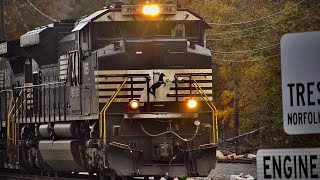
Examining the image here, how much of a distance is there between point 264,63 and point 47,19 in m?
23.1

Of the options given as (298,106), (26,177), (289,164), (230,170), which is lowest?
(230,170)

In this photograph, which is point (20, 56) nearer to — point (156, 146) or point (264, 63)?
point (156, 146)

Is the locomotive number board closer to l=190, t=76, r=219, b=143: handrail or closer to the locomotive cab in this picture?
the locomotive cab

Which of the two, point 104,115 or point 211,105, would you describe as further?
point 211,105

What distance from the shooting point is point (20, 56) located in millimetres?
21359

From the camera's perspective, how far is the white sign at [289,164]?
128 inches

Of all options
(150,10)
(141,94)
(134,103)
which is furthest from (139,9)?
(134,103)

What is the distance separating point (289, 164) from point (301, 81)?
37cm

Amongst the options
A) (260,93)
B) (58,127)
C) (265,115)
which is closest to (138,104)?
(58,127)

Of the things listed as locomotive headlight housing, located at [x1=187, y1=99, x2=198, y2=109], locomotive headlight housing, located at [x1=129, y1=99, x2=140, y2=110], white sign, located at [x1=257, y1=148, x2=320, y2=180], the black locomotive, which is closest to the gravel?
the black locomotive

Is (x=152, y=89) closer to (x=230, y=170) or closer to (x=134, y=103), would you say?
(x=134, y=103)

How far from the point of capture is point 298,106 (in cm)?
338

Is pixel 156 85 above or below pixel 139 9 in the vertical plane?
below

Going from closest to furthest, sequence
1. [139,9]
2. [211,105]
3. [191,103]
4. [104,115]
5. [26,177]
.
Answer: [104,115] → [191,103] → [211,105] → [139,9] → [26,177]
